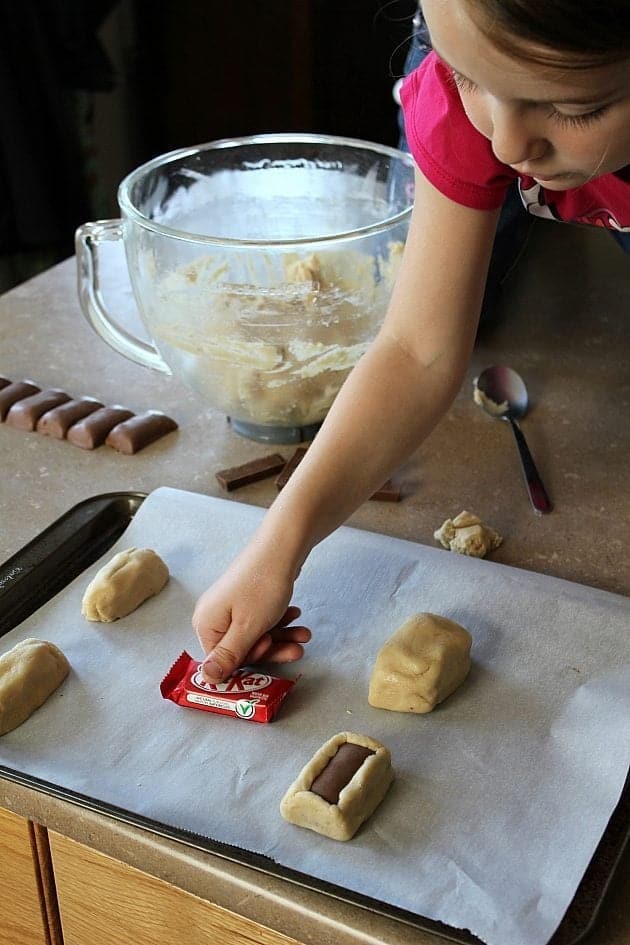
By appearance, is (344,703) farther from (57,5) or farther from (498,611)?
(57,5)

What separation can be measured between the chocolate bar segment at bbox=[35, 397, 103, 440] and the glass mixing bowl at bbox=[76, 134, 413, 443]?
9 centimetres

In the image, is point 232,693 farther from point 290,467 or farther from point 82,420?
point 82,420

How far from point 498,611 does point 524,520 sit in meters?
0.18

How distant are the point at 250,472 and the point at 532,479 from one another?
1.03 feet

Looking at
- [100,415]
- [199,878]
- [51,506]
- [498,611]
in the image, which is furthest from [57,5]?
[199,878]

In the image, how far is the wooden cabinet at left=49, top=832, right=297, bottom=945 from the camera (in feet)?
2.29

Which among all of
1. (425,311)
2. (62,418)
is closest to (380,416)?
(425,311)

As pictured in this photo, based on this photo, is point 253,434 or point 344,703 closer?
point 344,703

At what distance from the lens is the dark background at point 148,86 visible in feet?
7.70

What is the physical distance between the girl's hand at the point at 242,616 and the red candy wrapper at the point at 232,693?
0.01 metres

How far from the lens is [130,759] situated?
76 centimetres

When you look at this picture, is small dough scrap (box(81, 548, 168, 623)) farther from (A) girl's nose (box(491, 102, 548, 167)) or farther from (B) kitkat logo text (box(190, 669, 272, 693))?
(A) girl's nose (box(491, 102, 548, 167))

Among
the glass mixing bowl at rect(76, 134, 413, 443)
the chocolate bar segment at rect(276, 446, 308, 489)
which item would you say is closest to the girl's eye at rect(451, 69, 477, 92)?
the glass mixing bowl at rect(76, 134, 413, 443)

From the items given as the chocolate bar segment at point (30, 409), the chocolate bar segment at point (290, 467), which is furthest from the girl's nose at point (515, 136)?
the chocolate bar segment at point (30, 409)
